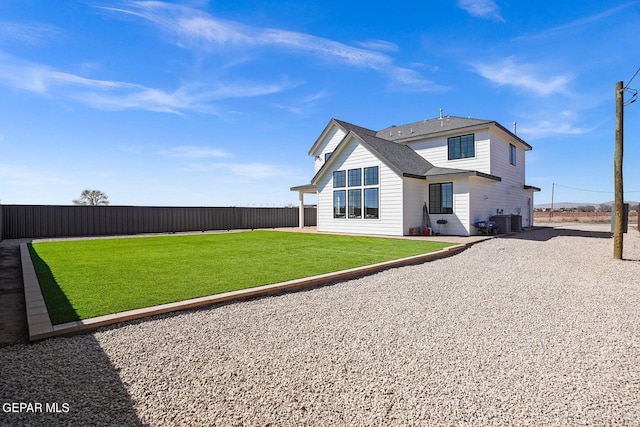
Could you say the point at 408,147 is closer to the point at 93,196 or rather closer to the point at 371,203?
the point at 371,203

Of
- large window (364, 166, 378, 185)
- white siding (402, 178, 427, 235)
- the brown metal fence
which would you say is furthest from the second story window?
the brown metal fence

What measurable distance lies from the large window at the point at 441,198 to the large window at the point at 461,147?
2913 mm

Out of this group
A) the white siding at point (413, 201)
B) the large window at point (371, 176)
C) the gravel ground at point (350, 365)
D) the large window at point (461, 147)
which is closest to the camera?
the gravel ground at point (350, 365)

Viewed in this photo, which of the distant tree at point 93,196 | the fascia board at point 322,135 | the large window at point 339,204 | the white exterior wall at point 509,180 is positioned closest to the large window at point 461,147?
the white exterior wall at point 509,180

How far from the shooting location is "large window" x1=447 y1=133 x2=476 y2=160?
1711 centimetres

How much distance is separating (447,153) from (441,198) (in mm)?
3632

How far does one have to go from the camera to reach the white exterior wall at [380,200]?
15.4m

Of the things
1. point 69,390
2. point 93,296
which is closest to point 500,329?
point 69,390

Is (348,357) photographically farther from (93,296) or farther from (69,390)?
(93,296)

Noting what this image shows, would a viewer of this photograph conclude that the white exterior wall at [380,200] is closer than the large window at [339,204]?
Yes

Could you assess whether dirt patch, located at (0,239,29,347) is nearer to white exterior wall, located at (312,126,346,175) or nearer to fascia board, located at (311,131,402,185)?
fascia board, located at (311,131,402,185)

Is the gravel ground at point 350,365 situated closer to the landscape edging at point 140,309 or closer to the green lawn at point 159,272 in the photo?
the landscape edging at point 140,309

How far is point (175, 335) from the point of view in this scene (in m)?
3.60

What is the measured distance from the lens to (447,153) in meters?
18.1
